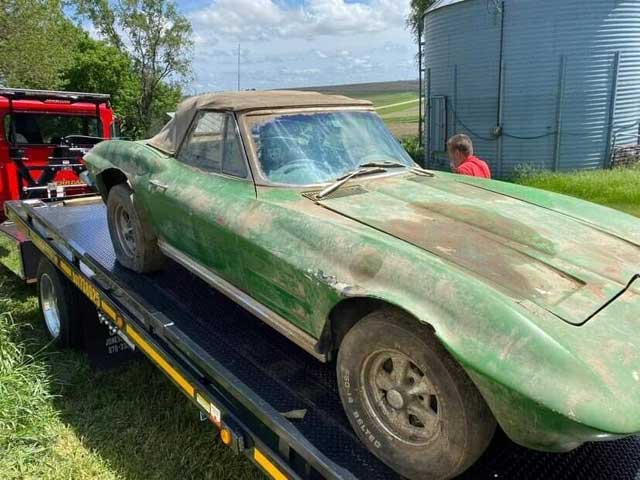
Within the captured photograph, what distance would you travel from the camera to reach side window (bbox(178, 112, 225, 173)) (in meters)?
3.56

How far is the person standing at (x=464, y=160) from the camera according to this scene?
566 centimetres

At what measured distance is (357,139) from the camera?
3.60m

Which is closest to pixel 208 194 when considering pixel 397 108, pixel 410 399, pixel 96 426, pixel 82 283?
pixel 82 283

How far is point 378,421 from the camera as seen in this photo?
2293mm

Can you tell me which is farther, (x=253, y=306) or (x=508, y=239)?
(x=253, y=306)

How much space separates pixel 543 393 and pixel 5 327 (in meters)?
4.71

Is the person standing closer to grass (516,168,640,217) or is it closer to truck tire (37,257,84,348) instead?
truck tire (37,257,84,348)

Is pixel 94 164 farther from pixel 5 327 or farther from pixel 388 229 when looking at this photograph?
pixel 388 229

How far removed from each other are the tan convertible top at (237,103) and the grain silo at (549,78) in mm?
11911

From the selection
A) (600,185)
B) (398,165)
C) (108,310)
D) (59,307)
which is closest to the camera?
(398,165)

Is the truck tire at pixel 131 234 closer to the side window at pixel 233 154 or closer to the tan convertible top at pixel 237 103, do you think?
the tan convertible top at pixel 237 103

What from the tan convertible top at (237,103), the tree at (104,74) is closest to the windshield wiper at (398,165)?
→ the tan convertible top at (237,103)

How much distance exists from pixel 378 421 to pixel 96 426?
8.61 ft

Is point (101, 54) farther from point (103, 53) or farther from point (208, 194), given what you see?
point (208, 194)
